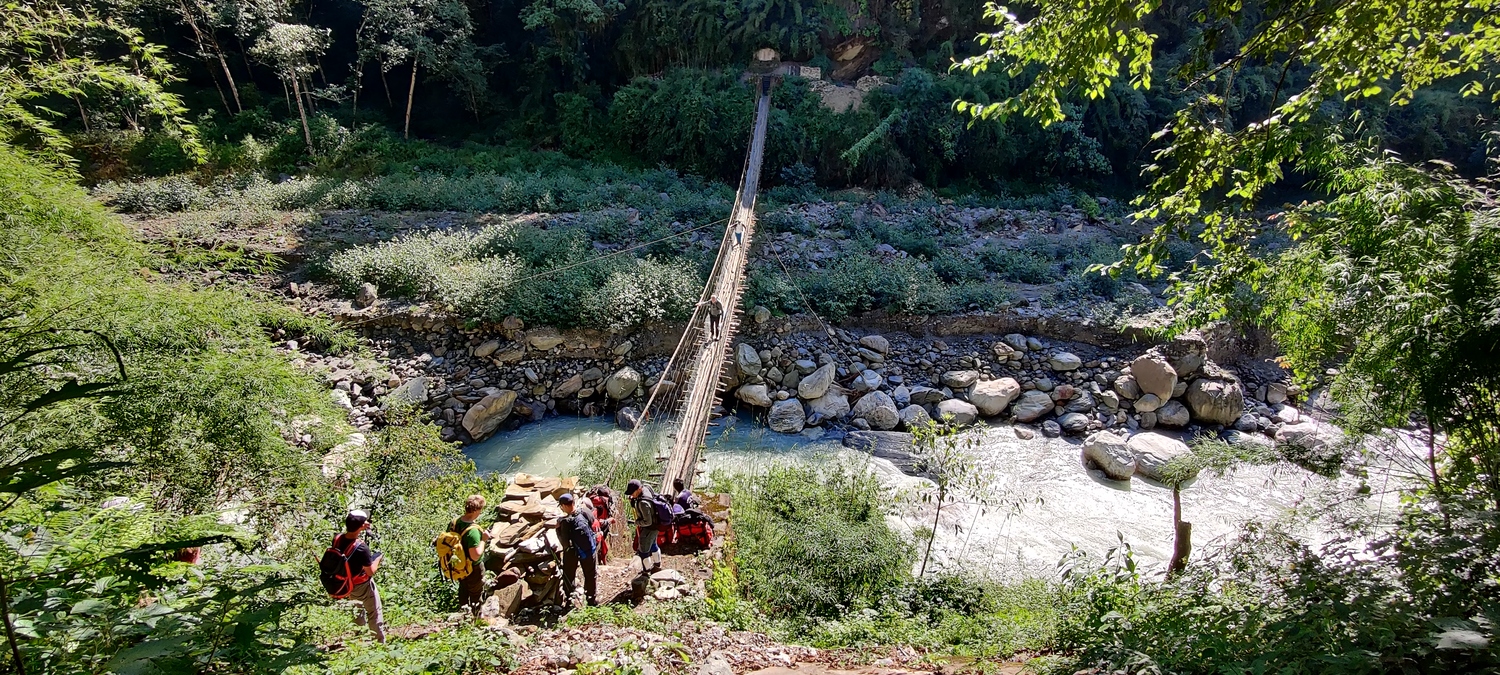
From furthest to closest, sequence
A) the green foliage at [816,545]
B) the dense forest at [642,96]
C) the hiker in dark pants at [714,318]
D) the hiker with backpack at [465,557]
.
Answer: the dense forest at [642,96] → the hiker in dark pants at [714,318] → the green foliage at [816,545] → the hiker with backpack at [465,557]

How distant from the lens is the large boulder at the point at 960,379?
25.1 feet

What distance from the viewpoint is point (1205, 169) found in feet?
8.80

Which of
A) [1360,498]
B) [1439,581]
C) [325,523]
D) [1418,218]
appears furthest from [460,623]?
[1418,218]

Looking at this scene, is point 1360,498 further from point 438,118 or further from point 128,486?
point 438,118

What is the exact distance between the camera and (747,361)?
7.69 metres

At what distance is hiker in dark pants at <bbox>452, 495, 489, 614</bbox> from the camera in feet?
9.95

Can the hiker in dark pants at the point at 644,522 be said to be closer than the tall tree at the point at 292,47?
Yes

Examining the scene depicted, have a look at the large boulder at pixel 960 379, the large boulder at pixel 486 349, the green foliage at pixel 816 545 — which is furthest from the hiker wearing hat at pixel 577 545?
the large boulder at pixel 960 379

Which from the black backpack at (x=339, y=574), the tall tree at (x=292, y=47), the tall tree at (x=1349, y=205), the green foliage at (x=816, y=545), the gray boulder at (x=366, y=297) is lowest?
the green foliage at (x=816, y=545)

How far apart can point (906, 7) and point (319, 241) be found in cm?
1236

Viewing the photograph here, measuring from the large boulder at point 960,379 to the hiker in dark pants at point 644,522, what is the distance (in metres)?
5.17

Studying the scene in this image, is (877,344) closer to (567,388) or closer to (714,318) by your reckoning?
(714,318)

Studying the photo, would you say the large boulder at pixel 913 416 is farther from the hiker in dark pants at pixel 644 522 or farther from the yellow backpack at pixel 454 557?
the yellow backpack at pixel 454 557

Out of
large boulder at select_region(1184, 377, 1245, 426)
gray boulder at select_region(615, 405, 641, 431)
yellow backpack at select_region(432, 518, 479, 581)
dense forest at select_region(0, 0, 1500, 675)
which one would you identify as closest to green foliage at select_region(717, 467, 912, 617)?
dense forest at select_region(0, 0, 1500, 675)
